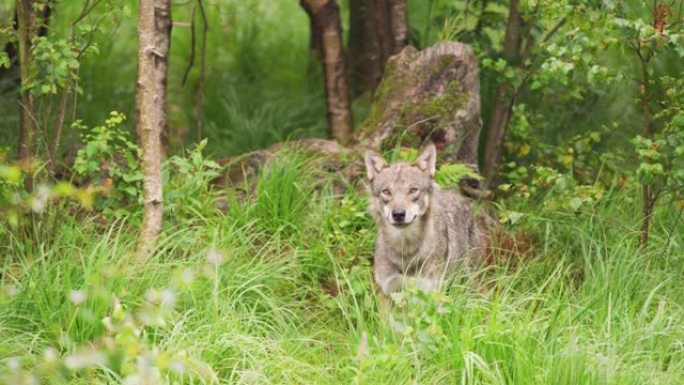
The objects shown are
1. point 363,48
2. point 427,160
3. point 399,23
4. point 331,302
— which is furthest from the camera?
point 363,48

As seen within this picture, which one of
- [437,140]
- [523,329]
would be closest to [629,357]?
[523,329]

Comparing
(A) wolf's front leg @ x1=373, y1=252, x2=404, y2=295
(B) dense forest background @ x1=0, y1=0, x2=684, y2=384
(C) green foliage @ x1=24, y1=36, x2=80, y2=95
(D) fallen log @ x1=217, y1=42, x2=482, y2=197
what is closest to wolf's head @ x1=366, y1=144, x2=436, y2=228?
(A) wolf's front leg @ x1=373, y1=252, x2=404, y2=295

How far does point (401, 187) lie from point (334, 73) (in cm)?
254

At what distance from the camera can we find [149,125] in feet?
22.0

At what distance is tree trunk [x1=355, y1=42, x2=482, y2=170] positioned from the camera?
811 cm

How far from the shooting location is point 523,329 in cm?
549

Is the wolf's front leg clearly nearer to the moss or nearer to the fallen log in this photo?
the fallen log

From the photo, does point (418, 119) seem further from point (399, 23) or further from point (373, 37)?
point (373, 37)

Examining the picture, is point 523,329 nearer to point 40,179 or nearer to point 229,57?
point 40,179

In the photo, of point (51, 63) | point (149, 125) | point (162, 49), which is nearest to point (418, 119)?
point (162, 49)

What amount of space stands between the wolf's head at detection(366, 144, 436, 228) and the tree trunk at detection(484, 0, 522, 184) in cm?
208

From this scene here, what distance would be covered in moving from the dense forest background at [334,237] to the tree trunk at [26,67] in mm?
26

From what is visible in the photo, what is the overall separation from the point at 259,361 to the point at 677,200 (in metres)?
3.05

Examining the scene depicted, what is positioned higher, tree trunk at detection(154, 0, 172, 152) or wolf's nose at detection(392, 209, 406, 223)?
tree trunk at detection(154, 0, 172, 152)
